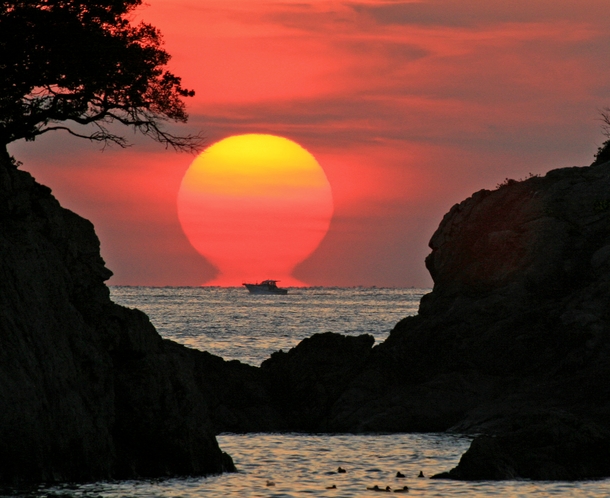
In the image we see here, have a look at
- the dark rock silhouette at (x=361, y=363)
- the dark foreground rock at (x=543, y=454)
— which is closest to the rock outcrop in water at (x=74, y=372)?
the dark rock silhouette at (x=361, y=363)

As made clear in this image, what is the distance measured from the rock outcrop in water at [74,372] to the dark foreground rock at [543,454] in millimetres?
7390

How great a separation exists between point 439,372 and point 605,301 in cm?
771

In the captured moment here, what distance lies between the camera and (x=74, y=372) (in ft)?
81.2

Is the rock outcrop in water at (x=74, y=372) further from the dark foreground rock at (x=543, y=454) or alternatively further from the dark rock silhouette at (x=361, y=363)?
the dark foreground rock at (x=543, y=454)

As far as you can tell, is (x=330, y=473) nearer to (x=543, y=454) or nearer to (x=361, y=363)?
(x=543, y=454)

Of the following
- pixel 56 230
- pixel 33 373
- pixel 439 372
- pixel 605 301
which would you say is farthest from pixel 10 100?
pixel 605 301

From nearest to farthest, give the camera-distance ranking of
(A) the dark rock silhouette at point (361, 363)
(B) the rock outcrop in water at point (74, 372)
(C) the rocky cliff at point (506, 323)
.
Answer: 1. (B) the rock outcrop in water at point (74, 372)
2. (A) the dark rock silhouette at point (361, 363)
3. (C) the rocky cliff at point (506, 323)

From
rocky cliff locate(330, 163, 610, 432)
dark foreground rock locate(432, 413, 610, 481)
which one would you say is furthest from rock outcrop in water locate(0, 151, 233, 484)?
rocky cliff locate(330, 163, 610, 432)

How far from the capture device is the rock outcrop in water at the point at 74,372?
2312cm

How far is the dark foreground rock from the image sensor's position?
26.3 m

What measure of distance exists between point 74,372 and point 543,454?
13.3 m

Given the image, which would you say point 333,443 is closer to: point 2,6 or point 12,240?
point 12,240

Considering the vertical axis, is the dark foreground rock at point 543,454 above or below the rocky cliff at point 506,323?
below

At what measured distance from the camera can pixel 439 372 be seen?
138 ft
